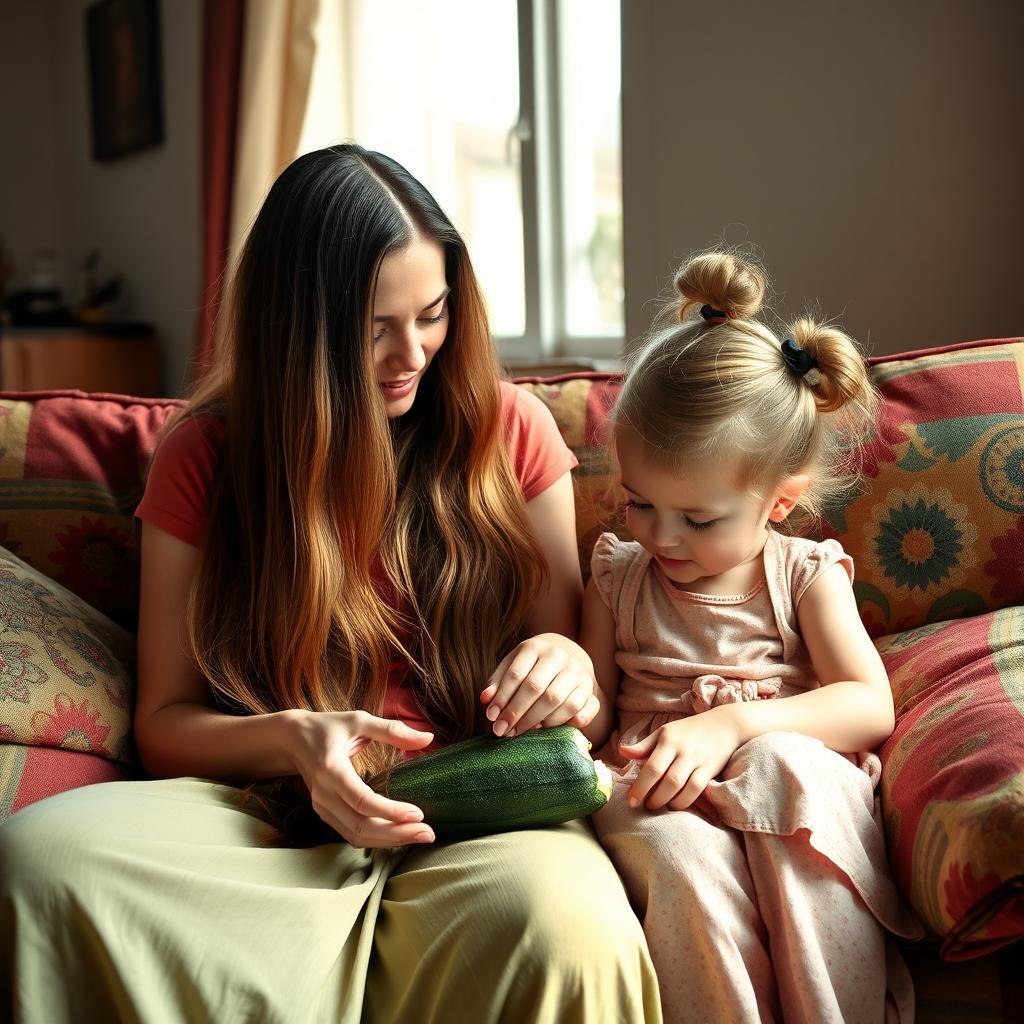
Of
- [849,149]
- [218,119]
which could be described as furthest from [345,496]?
[218,119]

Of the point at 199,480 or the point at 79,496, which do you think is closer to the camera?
the point at 199,480

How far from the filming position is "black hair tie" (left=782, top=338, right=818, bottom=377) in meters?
1.34

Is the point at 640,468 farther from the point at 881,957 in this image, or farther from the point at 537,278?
the point at 537,278

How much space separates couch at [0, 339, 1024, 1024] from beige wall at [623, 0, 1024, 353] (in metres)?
0.56

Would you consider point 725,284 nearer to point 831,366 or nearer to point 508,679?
point 831,366

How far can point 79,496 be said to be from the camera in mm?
1621

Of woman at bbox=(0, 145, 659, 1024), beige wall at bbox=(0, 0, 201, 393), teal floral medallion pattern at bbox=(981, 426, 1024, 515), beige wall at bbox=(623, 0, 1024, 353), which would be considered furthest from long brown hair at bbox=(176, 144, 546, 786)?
beige wall at bbox=(0, 0, 201, 393)

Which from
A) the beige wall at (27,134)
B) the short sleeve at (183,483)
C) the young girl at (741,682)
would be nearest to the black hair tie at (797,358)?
the young girl at (741,682)

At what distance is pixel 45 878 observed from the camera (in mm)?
1008

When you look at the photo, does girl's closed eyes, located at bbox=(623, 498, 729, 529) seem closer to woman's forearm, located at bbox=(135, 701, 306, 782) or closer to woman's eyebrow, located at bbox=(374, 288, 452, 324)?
woman's eyebrow, located at bbox=(374, 288, 452, 324)

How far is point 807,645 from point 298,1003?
0.70 m

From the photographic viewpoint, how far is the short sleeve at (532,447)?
1.52 metres

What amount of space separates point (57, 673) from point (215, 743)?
0.67ft

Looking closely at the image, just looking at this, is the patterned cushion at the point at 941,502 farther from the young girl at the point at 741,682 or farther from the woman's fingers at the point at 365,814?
the woman's fingers at the point at 365,814
